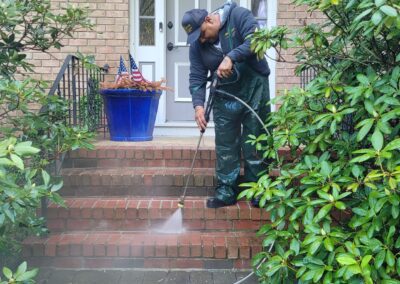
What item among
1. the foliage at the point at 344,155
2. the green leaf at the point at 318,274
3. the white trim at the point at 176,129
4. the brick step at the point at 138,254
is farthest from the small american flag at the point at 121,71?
the green leaf at the point at 318,274

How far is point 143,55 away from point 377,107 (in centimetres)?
435

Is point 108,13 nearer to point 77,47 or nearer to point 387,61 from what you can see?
point 77,47

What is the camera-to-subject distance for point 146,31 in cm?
597

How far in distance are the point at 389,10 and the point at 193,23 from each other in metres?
1.88

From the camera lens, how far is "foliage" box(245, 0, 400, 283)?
1.92m

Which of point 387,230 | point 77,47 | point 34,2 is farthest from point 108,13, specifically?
point 387,230

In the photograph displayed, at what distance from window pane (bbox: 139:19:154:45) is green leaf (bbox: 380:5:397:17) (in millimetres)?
4489

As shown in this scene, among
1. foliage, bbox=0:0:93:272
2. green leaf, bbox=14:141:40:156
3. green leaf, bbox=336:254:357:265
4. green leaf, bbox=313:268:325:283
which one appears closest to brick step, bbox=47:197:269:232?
foliage, bbox=0:0:93:272

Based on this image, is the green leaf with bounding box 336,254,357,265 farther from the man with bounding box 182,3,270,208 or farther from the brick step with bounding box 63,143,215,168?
the brick step with bounding box 63,143,215,168

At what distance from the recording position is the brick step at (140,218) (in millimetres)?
3594

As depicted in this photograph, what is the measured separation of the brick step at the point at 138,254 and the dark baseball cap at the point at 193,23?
1.59 metres

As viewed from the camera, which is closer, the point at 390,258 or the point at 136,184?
the point at 390,258

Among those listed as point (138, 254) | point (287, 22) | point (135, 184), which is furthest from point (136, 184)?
point (287, 22)

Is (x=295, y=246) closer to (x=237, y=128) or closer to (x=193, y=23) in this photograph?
(x=237, y=128)
